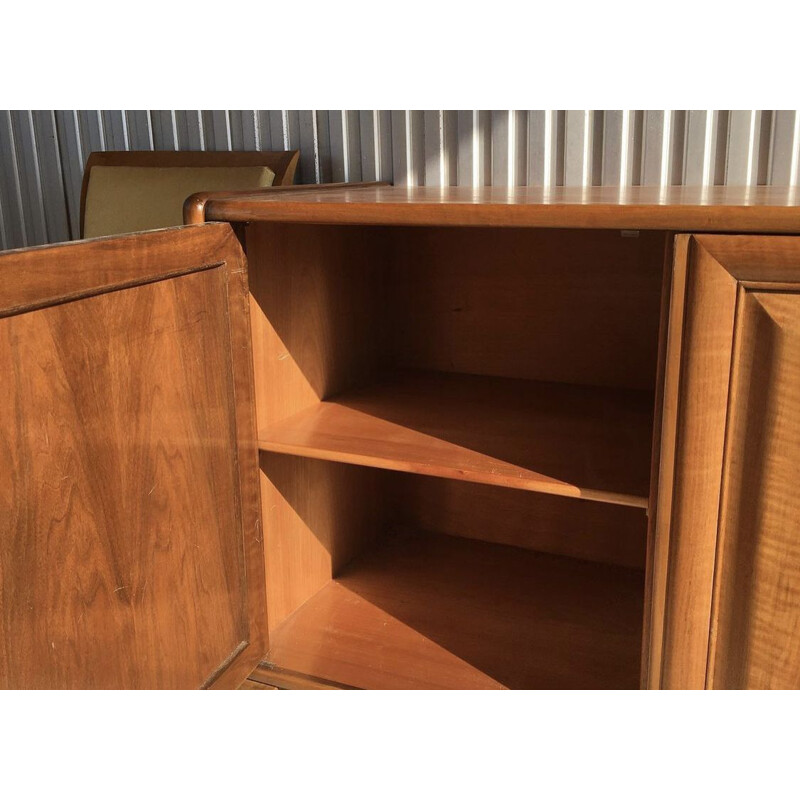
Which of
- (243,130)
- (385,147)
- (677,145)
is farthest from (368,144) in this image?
(677,145)

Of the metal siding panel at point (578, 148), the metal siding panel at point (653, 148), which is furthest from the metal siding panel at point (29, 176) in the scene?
the metal siding panel at point (653, 148)

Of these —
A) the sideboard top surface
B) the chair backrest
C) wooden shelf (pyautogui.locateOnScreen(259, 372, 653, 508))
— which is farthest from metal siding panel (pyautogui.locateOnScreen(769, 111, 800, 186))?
the chair backrest

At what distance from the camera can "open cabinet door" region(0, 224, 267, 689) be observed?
666 millimetres

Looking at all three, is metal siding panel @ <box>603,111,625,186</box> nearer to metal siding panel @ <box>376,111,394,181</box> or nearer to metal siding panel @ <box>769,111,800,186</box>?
metal siding panel @ <box>769,111,800,186</box>

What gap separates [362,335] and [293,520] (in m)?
0.33

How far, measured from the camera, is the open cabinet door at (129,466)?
666 millimetres

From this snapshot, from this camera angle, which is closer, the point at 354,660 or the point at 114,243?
the point at 114,243

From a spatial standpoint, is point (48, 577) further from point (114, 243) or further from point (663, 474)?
point (663, 474)

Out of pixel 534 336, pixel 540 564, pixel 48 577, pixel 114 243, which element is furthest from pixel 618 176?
pixel 48 577

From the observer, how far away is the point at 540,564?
138 centimetres

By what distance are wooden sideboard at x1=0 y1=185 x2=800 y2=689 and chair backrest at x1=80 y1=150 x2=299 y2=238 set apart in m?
0.26

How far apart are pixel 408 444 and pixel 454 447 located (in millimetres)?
59

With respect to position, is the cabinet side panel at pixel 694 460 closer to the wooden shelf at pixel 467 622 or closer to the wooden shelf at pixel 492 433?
the wooden shelf at pixel 492 433

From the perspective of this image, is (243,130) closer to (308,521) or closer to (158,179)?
(158,179)
